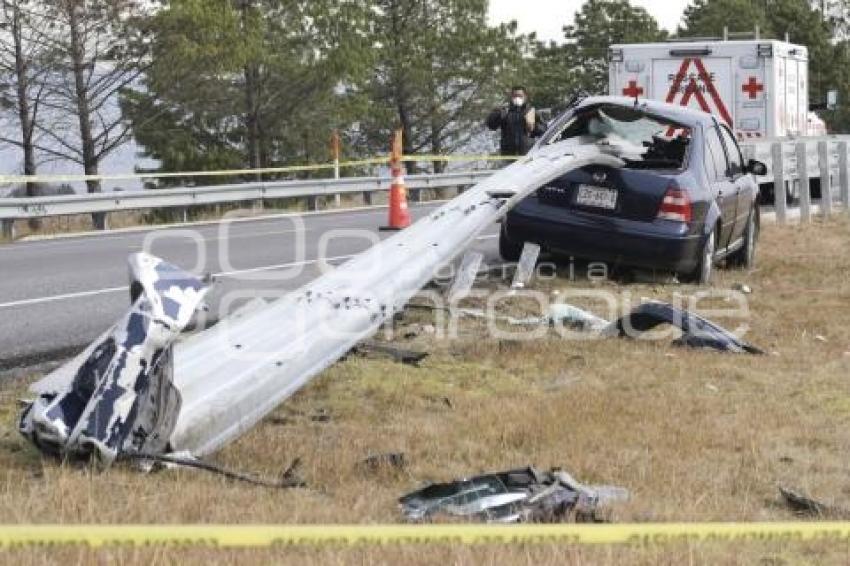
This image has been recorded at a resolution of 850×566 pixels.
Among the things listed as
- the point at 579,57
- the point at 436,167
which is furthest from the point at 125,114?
the point at 579,57

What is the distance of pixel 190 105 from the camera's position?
39219 mm

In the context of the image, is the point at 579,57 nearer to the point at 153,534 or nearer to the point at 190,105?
the point at 190,105

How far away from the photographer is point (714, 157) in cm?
1151

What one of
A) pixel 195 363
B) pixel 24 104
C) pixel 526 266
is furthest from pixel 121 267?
pixel 24 104

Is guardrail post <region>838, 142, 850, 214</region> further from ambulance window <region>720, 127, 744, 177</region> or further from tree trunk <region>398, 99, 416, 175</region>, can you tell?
tree trunk <region>398, 99, 416, 175</region>

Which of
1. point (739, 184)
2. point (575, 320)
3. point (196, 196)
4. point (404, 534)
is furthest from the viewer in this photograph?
point (196, 196)

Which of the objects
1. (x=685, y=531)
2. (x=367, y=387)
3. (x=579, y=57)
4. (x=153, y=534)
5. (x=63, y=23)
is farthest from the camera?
(x=579, y=57)

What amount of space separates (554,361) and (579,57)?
231 ft

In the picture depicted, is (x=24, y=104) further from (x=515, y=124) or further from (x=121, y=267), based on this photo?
(x=121, y=267)

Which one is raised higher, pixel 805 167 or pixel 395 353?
pixel 805 167

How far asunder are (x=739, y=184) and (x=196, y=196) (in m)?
12.7

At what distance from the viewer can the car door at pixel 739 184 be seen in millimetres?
12109

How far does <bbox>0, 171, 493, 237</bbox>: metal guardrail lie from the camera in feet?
63.4

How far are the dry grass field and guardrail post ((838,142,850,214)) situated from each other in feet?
41.8
